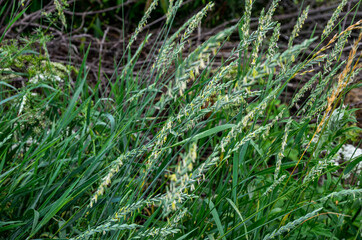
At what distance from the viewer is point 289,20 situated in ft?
→ 12.3

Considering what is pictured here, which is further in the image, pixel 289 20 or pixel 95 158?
pixel 289 20

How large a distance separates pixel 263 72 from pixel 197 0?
3.48 metres

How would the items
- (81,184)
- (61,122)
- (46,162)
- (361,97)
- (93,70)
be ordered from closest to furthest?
(81,184) → (46,162) → (61,122) → (361,97) → (93,70)

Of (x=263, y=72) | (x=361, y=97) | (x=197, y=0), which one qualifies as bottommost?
(x=361, y=97)

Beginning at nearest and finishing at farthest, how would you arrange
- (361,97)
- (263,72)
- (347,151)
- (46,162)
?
(263,72) < (46,162) < (347,151) < (361,97)

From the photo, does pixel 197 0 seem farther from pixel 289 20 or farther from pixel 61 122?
pixel 61 122

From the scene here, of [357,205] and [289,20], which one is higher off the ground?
[289,20]

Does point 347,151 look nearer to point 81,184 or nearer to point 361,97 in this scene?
point 361,97

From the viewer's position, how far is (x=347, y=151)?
2.31 m

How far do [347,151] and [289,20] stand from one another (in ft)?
6.14

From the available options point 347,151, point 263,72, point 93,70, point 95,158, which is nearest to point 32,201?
point 95,158

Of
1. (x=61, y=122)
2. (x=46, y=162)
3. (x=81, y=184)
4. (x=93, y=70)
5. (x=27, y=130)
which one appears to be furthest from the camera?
(x=93, y=70)

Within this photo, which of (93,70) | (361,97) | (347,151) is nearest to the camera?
(347,151)

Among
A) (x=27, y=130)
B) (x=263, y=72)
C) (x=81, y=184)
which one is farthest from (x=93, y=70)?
(x=263, y=72)
